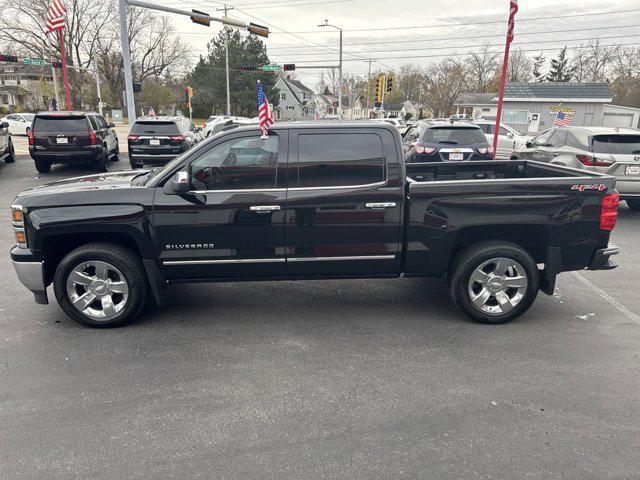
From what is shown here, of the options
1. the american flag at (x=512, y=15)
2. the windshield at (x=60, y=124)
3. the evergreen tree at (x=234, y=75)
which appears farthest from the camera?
the evergreen tree at (x=234, y=75)

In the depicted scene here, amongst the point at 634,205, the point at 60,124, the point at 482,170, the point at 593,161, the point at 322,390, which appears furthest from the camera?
the point at 60,124

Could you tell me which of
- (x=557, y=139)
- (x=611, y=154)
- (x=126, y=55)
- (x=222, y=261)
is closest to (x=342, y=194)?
(x=222, y=261)

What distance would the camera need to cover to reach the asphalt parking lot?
2887 millimetres

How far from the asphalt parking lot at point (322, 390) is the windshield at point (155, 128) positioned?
10.4 metres

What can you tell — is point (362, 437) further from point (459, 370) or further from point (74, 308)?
point (74, 308)

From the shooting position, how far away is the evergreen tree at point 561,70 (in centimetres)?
7825

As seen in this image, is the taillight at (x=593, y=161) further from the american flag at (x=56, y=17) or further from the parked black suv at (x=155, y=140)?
the american flag at (x=56, y=17)

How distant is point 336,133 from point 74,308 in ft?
9.68

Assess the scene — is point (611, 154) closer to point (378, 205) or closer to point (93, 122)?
point (378, 205)

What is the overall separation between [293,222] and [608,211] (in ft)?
9.68

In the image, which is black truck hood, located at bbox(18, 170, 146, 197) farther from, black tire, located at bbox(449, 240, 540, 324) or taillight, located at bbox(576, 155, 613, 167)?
taillight, located at bbox(576, 155, 613, 167)

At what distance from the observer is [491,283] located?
4.71 meters

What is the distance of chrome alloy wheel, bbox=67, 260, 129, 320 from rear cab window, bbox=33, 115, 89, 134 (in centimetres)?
1108

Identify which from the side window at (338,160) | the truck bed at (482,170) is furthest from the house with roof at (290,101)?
the side window at (338,160)
